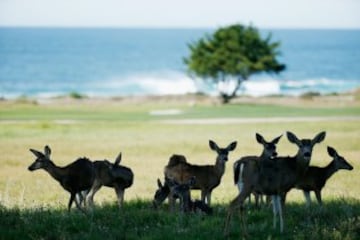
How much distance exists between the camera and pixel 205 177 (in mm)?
13758

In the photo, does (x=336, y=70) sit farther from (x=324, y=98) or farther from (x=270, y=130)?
(x=270, y=130)

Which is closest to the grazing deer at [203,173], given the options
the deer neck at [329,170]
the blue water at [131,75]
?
the deer neck at [329,170]

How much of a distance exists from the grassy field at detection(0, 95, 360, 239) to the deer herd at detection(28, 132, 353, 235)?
351 millimetres

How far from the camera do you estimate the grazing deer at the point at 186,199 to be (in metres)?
12.8

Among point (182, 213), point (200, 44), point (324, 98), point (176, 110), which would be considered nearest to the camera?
point (182, 213)

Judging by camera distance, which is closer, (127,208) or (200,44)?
(127,208)

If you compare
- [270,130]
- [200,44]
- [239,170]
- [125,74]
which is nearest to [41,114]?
[270,130]

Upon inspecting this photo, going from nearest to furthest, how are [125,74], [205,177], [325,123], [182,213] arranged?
[182,213], [205,177], [325,123], [125,74]

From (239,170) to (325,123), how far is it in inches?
1316

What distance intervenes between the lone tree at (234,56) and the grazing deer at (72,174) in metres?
58.7

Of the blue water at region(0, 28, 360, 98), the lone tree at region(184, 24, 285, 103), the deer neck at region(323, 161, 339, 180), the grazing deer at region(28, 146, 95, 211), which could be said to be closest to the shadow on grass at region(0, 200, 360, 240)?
the grazing deer at region(28, 146, 95, 211)

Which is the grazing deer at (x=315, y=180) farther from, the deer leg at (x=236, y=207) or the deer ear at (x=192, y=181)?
the deer leg at (x=236, y=207)

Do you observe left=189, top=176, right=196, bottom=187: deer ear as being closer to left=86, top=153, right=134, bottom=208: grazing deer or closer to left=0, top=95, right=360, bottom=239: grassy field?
left=0, top=95, right=360, bottom=239: grassy field

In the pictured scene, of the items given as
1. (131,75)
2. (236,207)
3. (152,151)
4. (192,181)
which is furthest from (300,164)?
(131,75)
